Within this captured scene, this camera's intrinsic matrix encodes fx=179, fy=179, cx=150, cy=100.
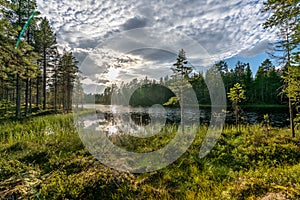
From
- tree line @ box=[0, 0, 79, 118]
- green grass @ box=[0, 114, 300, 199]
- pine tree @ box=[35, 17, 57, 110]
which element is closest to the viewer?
green grass @ box=[0, 114, 300, 199]

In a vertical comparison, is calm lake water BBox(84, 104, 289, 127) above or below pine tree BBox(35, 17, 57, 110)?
below

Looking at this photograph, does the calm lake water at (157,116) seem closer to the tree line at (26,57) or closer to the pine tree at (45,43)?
the tree line at (26,57)

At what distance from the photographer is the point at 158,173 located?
15.6 ft

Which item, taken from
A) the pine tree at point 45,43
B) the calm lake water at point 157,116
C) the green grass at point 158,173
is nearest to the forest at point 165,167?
the green grass at point 158,173

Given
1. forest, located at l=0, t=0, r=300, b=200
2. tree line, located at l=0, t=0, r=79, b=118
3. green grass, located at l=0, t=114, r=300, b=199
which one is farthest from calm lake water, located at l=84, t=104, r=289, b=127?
tree line, located at l=0, t=0, r=79, b=118

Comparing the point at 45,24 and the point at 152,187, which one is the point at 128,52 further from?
the point at 45,24

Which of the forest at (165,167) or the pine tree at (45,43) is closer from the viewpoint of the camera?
the forest at (165,167)

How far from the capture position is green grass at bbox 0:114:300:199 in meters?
3.37

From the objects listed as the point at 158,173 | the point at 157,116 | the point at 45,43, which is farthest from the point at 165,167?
the point at 45,43

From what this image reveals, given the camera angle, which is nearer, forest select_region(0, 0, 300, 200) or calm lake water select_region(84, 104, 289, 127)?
forest select_region(0, 0, 300, 200)

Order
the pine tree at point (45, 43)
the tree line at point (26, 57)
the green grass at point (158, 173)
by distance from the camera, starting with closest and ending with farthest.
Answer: the green grass at point (158, 173) → the tree line at point (26, 57) → the pine tree at point (45, 43)

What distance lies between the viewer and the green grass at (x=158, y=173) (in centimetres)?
337

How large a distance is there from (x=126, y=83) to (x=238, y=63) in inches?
2941

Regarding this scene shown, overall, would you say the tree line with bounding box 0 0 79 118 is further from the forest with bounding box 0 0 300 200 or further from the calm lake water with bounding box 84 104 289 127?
the calm lake water with bounding box 84 104 289 127
